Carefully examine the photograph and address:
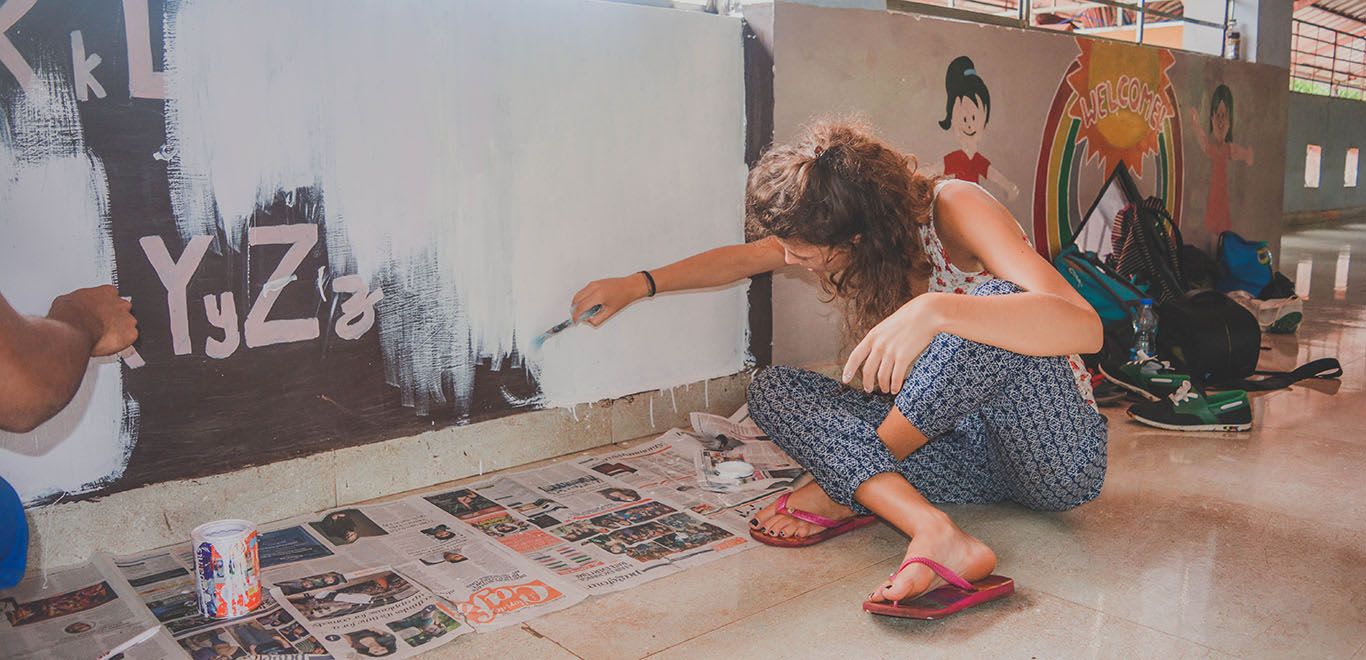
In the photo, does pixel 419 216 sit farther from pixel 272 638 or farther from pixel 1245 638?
pixel 1245 638

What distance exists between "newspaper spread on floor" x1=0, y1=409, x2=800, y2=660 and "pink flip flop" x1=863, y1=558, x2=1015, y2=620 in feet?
1.32

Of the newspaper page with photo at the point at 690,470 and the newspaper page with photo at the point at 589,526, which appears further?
the newspaper page with photo at the point at 690,470

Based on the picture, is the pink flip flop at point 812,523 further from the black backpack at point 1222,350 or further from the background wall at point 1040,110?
the black backpack at point 1222,350

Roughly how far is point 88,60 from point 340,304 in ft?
2.13

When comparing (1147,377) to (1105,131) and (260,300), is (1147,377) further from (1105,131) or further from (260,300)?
(260,300)

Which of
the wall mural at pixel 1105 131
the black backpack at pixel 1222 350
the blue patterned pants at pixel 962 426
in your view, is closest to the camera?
the blue patterned pants at pixel 962 426

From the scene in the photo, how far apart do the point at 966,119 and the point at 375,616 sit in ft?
8.87

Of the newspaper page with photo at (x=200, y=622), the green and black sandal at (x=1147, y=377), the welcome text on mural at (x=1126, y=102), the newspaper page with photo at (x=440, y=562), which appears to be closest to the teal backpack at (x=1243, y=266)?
the welcome text on mural at (x=1126, y=102)

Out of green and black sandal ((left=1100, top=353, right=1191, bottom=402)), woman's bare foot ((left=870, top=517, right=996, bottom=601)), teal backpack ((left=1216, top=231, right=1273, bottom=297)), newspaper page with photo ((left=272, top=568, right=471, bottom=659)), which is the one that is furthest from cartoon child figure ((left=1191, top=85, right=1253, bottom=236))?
newspaper page with photo ((left=272, top=568, right=471, bottom=659))

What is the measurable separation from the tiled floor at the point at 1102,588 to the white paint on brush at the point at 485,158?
0.87 meters

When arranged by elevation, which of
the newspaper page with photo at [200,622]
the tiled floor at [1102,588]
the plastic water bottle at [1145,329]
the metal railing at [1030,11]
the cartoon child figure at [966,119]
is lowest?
the tiled floor at [1102,588]

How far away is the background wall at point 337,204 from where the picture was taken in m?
1.80

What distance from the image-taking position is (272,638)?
5.19ft

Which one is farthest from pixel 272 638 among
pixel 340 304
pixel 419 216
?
pixel 419 216
